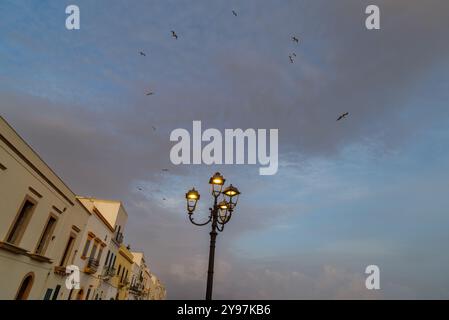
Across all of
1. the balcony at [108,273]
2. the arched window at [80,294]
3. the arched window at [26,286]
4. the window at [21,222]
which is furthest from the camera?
the balcony at [108,273]

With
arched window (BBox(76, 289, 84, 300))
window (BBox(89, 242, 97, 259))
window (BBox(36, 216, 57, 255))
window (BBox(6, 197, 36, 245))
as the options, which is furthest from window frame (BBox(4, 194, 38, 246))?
arched window (BBox(76, 289, 84, 300))

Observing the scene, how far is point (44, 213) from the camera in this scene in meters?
15.6

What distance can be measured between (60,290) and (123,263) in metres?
16.7

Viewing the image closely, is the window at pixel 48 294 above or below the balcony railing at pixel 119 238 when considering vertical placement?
below

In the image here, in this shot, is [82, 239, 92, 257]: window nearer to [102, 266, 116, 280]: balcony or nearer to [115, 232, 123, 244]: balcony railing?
[102, 266, 116, 280]: balcony

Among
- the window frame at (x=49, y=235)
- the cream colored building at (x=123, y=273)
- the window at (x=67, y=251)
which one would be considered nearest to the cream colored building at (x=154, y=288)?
the cream colored building at (x=123, y=273)

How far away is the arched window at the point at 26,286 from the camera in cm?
1466

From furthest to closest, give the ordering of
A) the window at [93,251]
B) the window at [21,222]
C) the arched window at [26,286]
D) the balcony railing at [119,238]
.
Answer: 1. the balcony railing at [119,238]
2. the window at [93,251]
3. the arched window at [26,286]
4. the window at [21,222]

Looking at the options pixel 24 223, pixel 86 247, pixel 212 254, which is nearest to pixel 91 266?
pixel 86 247

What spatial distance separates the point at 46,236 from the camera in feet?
53.8

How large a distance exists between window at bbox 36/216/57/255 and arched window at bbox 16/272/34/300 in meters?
1.30

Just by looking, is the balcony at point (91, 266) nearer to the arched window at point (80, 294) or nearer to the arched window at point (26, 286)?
the arched window at point (80, 294)
